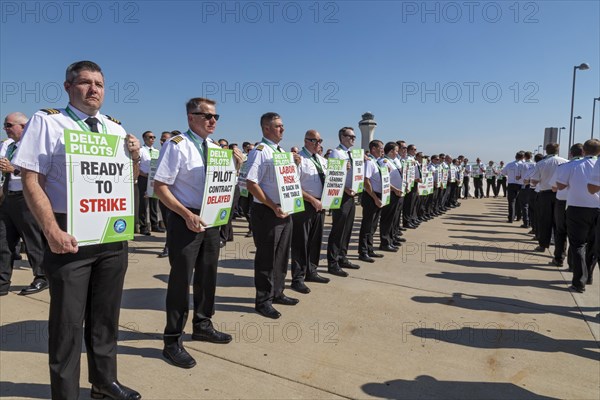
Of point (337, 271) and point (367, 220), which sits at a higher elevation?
point (367, 220)

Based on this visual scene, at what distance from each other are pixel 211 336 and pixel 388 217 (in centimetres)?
531

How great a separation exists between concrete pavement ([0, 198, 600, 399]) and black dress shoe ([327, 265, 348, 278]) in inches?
4.9

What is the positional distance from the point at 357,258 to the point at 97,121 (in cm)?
564

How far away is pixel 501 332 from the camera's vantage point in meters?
4.18

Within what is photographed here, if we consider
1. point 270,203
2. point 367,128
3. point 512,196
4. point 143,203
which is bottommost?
point 143,203

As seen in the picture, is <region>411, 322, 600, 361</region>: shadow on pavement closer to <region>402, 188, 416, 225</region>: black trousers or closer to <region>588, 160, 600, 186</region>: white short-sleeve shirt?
<region>588, 160, 600, 186</region>: white short-sleeve shirt

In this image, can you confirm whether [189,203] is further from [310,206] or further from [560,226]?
[560,226]

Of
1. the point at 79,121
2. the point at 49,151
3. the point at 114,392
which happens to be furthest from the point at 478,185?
the point at 49,151

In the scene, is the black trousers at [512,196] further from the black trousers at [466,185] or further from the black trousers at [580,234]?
the black trousers at [466,185]

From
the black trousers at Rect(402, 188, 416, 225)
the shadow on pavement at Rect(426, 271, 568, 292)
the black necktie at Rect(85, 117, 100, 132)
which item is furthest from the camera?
the black trousers at Rect(402, 188, 416, 225)

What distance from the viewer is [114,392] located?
272 centimetres

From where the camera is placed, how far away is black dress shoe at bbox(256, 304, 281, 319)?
4.36 m

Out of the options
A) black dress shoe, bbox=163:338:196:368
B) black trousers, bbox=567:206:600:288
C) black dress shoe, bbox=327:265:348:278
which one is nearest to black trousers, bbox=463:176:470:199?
black trousers, bbox=567:206:600:288

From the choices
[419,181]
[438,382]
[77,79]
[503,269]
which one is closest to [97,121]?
[77,79]
